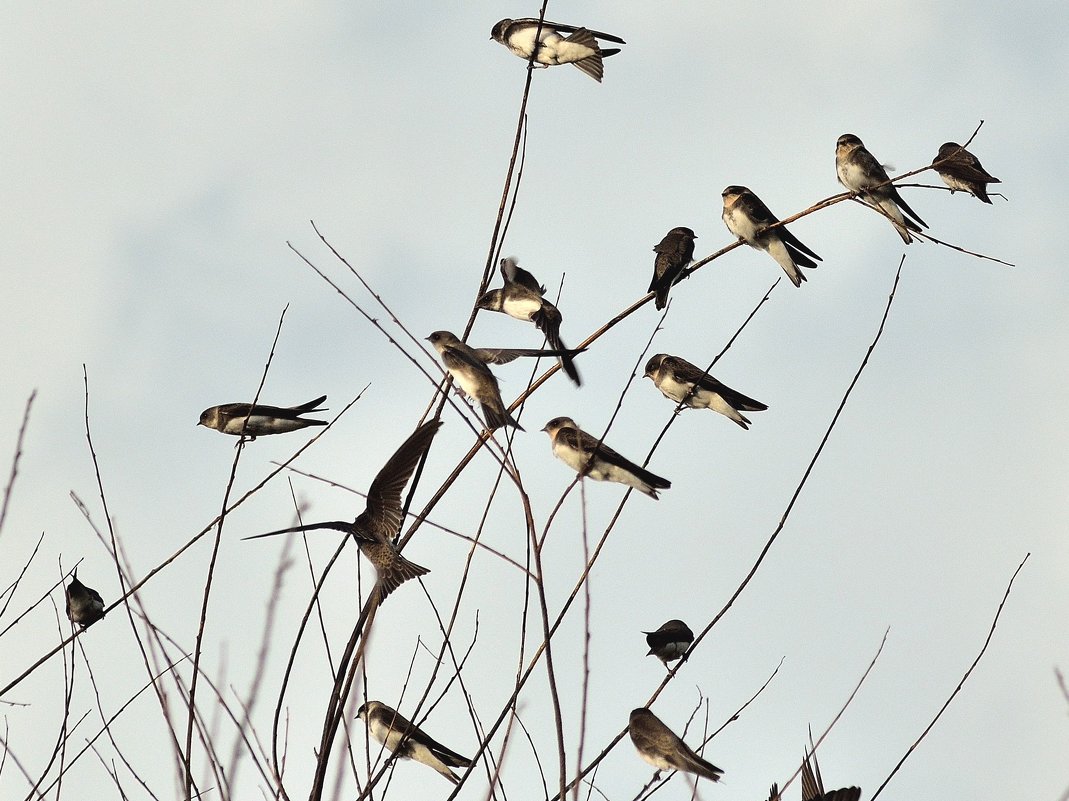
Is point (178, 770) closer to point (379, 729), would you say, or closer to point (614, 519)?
point (614, 519)

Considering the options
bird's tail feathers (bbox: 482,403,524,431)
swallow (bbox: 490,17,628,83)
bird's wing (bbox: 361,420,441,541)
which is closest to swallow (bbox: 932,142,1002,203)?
swallow (bbox: 490,17,628,83)

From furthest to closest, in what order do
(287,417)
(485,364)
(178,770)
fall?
1. (287,417)
2. (485,364)
3. (178,770)

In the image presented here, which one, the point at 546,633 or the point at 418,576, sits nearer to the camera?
the point at 546,633

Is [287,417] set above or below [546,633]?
above

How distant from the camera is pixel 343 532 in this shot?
4871mm

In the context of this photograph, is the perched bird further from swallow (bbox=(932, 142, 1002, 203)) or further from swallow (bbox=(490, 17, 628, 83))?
swallow (bbox=(932, 142, 1002, 203))

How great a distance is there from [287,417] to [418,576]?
182 inches

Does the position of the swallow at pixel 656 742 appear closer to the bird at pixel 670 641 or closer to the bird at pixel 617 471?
the bird at pixel 617 471

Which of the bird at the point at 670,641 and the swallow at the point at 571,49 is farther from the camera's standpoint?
the bird at the point at 670,641

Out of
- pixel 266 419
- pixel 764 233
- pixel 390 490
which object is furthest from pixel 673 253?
pixel 390 490

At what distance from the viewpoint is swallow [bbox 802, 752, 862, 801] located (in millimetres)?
5045

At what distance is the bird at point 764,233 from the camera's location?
8922 millimetres

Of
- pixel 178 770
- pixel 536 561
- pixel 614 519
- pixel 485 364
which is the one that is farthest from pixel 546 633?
pixel 485 364

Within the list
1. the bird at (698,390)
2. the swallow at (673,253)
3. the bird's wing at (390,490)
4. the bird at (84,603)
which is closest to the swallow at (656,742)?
the bird at (698,390)
